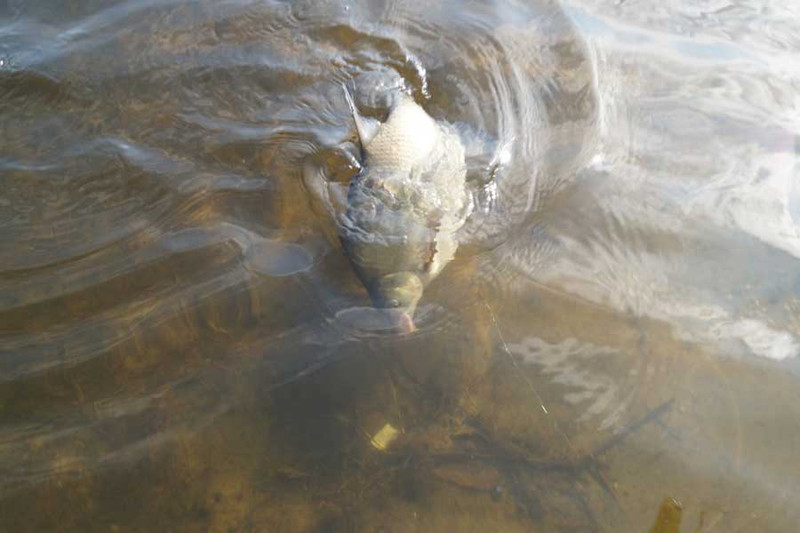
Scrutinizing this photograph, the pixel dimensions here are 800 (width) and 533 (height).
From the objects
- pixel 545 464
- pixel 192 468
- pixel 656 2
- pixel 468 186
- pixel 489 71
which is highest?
pixel 656 2

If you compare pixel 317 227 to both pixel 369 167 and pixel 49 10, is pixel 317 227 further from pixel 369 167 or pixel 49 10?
pixel 49 10

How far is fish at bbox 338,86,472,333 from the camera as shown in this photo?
341cm

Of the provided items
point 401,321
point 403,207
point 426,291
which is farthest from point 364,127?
point 401,321

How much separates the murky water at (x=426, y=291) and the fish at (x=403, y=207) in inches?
3.9

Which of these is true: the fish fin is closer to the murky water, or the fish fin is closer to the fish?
the fish

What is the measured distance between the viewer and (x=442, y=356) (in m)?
3.26

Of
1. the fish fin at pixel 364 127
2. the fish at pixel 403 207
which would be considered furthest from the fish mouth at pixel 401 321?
the fish fin at pixel 364 127

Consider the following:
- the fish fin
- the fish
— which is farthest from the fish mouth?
the fish fin

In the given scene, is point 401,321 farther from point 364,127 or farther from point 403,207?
point 364,127

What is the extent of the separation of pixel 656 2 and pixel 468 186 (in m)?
2.32

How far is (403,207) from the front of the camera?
3.72 m

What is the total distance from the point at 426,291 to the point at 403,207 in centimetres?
50

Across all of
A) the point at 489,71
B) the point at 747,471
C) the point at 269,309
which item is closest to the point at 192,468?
the point at 269,309

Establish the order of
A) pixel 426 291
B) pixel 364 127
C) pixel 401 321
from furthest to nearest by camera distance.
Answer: pixel 364 127 → pixel 426 291 → pixel 401 321
